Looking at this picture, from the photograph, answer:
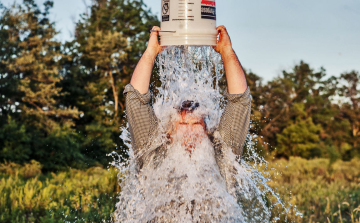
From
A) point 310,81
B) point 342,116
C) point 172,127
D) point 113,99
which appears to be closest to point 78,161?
point 113,99

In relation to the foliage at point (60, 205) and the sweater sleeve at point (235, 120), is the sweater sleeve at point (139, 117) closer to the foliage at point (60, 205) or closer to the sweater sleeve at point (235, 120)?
the sweater sleeve at point (235, 120)

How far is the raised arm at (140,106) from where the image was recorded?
2916 mm

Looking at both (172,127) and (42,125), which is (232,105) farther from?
(42,125)

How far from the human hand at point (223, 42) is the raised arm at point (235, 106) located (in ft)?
0.20

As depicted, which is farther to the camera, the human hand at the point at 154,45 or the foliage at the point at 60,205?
the foliage at the point at 60,205

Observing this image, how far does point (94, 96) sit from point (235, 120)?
23.9m

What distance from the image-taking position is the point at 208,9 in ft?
10.2

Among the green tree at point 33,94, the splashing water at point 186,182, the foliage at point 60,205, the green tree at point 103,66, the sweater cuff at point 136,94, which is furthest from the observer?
the green tree at point 103,66

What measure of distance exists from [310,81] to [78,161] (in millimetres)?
26889

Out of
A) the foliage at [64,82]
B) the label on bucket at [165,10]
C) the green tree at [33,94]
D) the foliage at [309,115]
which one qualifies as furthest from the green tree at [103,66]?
the label on bucket at [165,10]

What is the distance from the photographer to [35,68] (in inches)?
811

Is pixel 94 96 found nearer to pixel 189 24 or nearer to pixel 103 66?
pixel 103 66

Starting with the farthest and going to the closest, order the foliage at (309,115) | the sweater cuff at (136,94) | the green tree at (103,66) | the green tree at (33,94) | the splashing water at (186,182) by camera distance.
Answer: the foliage at (309,115)
the green tree at (103,66)
the green tree at (33,94)
the sweater cuff at (136,94)
the splashing water at (186,182)

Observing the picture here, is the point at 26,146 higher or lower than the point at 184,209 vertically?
lower
